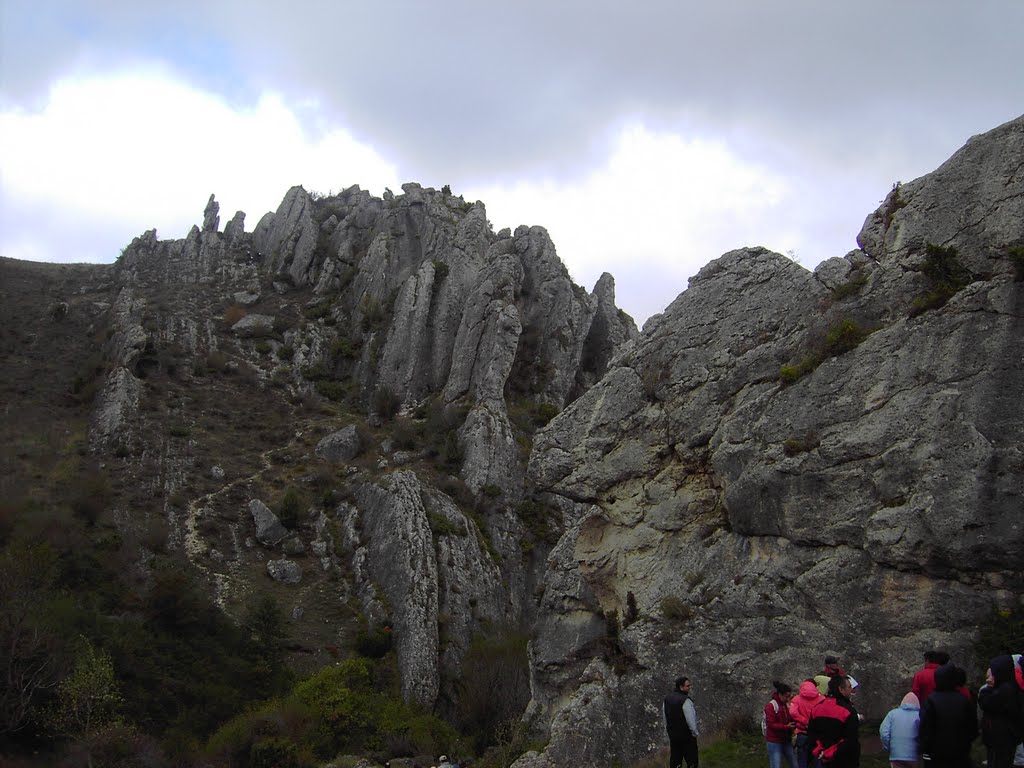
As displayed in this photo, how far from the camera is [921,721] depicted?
8.66 m

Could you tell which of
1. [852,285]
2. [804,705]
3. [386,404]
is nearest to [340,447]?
[386,404]

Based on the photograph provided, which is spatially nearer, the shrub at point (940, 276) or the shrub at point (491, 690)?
the shrub at point (940, 276)

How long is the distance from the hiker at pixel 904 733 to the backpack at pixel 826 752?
0.60m

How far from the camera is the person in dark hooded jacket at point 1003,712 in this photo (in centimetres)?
841

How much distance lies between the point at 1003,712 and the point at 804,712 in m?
2.45

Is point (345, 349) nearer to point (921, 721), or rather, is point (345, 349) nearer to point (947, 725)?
point (921, 721)

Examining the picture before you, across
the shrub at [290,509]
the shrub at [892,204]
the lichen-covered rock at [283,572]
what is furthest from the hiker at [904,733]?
the shrub at [290,509]

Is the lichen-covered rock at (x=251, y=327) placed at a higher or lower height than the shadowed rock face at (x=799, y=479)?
higher

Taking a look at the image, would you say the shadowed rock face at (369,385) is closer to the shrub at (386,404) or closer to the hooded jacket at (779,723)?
the shrub at (386,404)

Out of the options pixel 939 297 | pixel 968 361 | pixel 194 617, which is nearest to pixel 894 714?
pixel 968 361

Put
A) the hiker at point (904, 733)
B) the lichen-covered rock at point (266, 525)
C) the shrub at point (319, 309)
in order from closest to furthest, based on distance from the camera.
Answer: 1. the hiker at point (904, 733)
2. the lichen-covered rock at point (266, 525)
3. the shrub at point (319, 309)

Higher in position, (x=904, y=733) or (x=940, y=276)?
(x=940, y=276)

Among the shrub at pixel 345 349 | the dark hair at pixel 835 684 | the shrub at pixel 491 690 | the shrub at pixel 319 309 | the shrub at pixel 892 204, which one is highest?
the shrub at pixel 319 309

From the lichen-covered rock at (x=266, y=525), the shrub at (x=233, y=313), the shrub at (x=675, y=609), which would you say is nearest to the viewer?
the shrub at (x=675, y=609)
